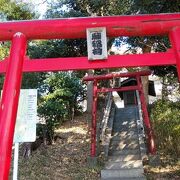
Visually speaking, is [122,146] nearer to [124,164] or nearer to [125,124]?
[124,164]

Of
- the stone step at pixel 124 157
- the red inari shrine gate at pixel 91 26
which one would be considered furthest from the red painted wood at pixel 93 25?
the stone step at pixel 124 157

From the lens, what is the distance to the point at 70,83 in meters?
15.0

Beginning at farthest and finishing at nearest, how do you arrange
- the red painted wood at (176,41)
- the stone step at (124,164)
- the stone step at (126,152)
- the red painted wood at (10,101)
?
the stone step at (126,152) < the stone step at (124,164) < the red painted wood at (176,41) < the red painted wood at (10,101)

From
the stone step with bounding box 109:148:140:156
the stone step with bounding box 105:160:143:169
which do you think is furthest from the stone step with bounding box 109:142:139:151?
the stone step with bounding box 105:160:143:169

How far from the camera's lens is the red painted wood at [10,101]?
2.31 m

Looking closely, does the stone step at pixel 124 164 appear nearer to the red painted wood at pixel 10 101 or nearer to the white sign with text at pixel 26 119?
the white sign with text at pixel 26 119

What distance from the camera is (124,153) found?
440 inches

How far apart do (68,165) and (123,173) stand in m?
1.69

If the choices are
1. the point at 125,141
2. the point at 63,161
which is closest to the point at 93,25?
the point at 63,161

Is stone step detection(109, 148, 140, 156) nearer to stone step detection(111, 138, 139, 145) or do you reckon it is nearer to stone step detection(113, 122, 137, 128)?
stone step detection(111, 138, 139, 145)

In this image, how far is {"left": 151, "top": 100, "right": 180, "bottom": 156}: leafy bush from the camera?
34.5 feet

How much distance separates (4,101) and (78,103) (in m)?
13.5

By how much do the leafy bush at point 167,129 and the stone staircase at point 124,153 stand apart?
0.72 metres

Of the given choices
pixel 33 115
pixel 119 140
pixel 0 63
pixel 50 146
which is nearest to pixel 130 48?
pixel 119 140
